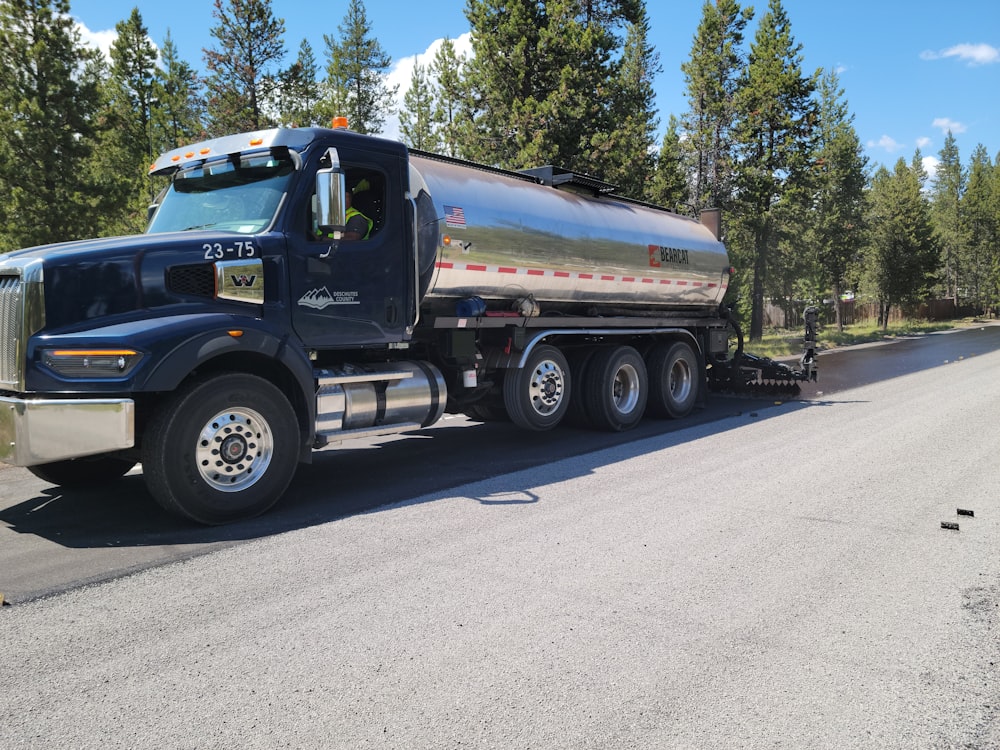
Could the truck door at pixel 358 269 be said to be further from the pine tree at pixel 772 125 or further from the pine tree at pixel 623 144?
the pine tree at pixel 772 125

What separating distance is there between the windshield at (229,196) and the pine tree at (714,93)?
24651 millimetres

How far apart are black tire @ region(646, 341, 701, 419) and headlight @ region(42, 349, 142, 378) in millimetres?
7258

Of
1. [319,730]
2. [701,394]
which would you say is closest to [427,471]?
[319,730]

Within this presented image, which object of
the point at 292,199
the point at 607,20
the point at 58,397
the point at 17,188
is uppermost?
the point at 607,20

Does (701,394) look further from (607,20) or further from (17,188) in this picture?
(17,188)

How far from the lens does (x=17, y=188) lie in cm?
1950

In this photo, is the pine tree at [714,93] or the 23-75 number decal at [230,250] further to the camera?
the pine tree at [714,93]

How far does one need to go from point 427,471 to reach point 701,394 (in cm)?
577

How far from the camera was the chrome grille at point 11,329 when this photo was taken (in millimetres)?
4957

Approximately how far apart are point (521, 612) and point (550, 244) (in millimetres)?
5450

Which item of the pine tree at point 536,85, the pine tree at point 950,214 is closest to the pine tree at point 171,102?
the pine tree at point 536,85

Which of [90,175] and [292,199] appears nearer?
[292,199]

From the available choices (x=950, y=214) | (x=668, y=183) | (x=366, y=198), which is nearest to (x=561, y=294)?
(x=366, y=198)

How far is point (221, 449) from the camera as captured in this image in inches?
211
